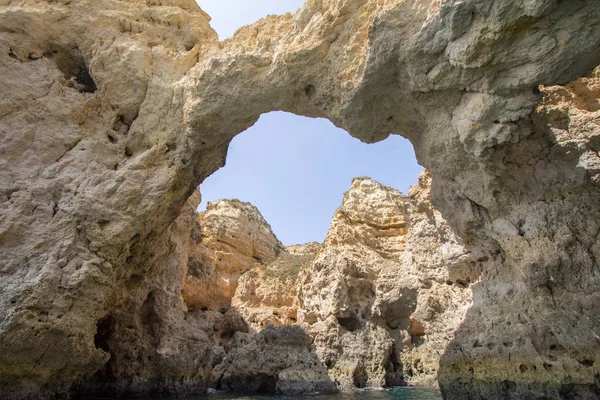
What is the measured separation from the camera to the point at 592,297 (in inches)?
275

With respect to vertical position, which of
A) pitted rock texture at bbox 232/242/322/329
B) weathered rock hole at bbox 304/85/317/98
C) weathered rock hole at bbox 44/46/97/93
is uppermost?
weathered rock hole at bbox 44/46/97/93

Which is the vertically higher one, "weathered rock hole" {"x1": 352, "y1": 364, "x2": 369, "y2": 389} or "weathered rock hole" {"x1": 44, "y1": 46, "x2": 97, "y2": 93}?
"weathered rock hole" {"x1": 44, "y1": 46, "x2": 97, "y2": 93}

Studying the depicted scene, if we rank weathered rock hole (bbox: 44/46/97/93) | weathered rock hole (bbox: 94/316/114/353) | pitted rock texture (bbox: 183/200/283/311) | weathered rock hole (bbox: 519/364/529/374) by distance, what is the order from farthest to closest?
1. pitted rock texture (bbox: 183/200/283/311)
2. weathered rock hole (bbox: 94/316/114/353)
3. weathered rock hole (bbox: 44/46/97/93)
4. weathered rock hole (bbox: 519/364/529/374)

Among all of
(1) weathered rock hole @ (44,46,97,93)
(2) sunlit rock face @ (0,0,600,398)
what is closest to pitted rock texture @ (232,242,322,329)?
(2) sunlit rock face @ (0,0,600,398)

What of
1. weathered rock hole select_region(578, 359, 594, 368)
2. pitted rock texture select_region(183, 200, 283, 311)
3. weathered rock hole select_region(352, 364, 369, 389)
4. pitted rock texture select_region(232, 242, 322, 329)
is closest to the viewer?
weathered rock hole select_region(578, 359, 594, 368)

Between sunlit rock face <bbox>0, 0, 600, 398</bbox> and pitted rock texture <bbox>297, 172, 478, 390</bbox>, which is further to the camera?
pitted rock texture <bbox>297, 172, 478, 390</bbox>

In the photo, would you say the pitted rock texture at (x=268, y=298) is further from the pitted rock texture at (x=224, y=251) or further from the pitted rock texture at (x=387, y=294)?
the pitted rock texture at (x=387, y=294)

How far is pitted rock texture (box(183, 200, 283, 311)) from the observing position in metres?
22.8

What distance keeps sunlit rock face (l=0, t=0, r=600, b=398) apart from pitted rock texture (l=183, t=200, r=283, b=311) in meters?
10.1

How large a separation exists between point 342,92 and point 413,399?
32.3ft

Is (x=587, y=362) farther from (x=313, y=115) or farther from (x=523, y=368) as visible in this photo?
(x=313, y=115)

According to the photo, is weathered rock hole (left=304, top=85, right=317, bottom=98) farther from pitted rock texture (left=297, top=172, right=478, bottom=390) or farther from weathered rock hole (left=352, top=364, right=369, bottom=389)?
weathered rock hole (left=352, top=364, right=369, bottom=389)

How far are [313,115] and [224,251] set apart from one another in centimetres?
1805

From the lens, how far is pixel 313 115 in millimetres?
10688
